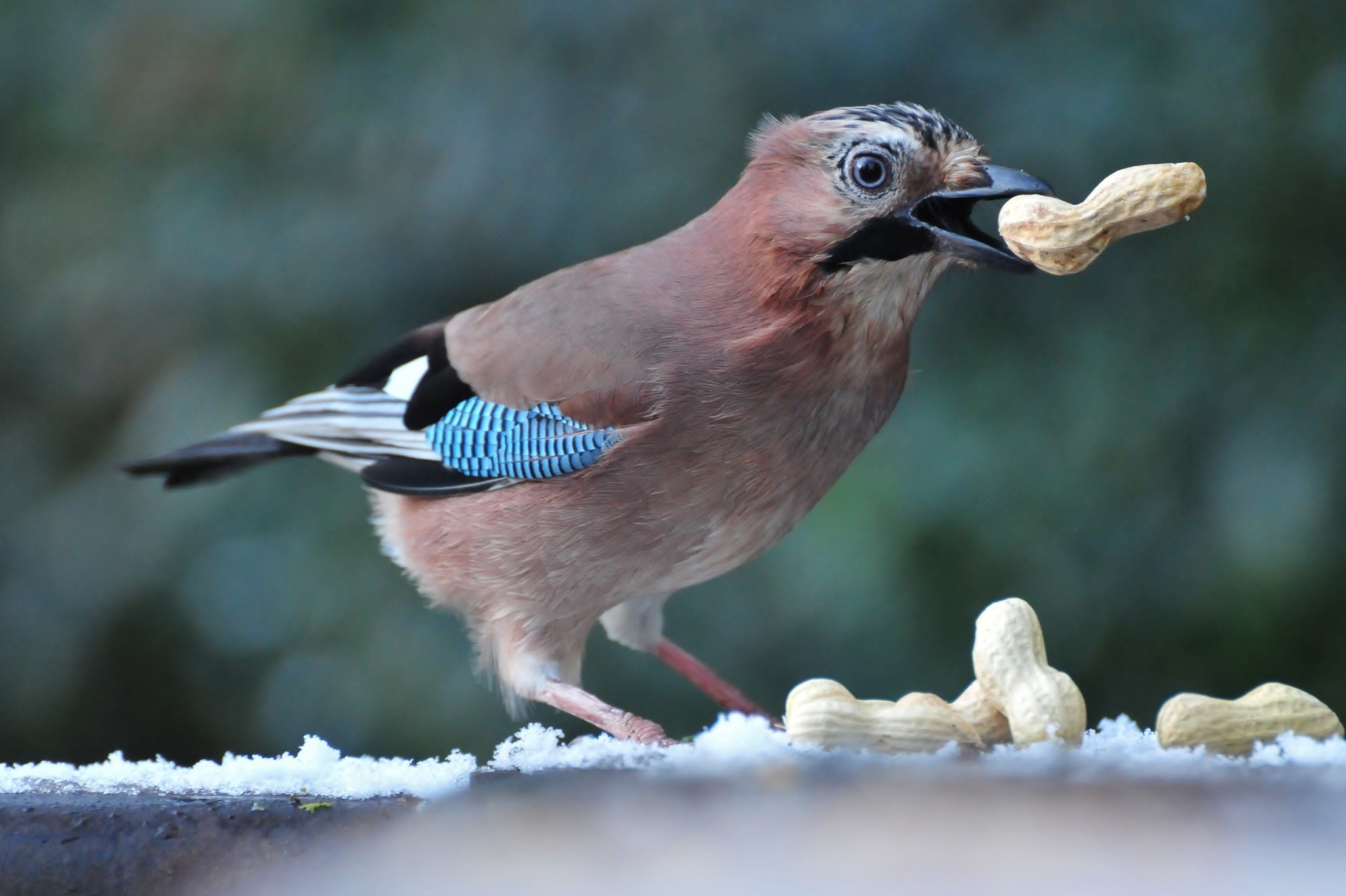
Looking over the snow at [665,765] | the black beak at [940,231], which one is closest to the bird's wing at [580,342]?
the black beak at [940,231]

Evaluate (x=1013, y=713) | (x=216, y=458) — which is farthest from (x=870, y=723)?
(x=216, y=458)

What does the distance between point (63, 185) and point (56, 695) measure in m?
0.96

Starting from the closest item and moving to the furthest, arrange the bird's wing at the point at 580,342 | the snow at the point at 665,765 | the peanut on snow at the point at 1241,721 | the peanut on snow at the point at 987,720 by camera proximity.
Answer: the snow at the point at 665,765 → the peanut on snow at the point at 1241,721 → the peanut on snow at the point at 987,720 → the bird's wing at the point at 580,342

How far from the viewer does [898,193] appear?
60.8 inches

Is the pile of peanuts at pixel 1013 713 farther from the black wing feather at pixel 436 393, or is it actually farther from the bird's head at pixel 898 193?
the black wing feather at pixel 436 393

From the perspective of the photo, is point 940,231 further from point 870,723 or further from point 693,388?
point 870,723

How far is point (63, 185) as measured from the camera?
272 centimetres

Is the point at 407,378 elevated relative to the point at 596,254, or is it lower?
lower

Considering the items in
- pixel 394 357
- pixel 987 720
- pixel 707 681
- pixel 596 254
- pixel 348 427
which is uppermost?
pixel 596 254

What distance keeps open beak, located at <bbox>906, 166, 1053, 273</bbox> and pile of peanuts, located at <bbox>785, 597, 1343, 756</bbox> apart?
43 cm

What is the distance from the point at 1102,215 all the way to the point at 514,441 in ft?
2.43

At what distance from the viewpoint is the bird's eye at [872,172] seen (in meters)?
1.54

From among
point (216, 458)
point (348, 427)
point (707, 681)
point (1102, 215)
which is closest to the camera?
point (1102, 215)

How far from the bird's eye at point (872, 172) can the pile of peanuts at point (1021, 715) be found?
1.77 feet
